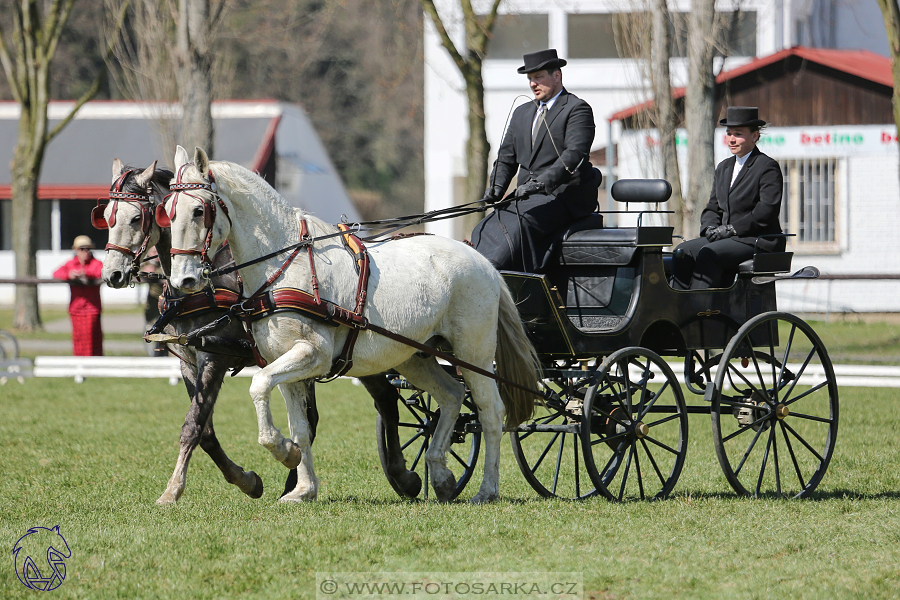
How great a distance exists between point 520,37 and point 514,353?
18.7m

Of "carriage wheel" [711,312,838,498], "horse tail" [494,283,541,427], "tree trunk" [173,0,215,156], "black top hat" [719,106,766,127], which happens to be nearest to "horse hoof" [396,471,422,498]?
"horse tail" [494,283,541,427]

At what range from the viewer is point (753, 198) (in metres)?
7.07

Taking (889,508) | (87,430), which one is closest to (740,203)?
(889,508)

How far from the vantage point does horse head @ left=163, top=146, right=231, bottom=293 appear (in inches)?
209

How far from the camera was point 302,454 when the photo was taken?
609 cm

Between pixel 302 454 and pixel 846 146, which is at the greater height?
pixel 846 146

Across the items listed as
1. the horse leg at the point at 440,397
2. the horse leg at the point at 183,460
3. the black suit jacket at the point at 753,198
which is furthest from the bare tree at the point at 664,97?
the horse leg at the point at 183,460

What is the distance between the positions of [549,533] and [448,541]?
553 millimetres

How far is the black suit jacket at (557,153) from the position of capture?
6555 mm

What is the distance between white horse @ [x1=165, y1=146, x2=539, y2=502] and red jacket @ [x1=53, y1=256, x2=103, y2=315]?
28.4ft

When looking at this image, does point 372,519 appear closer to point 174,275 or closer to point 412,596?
point 412,596


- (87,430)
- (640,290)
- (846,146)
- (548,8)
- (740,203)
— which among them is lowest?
(87,430)

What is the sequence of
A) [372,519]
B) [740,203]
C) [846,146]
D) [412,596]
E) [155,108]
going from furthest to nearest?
[155,108], [846,146], [740,203], [372,519], [412,596]

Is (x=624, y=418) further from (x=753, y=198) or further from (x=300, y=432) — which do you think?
(x=300, y=432)
